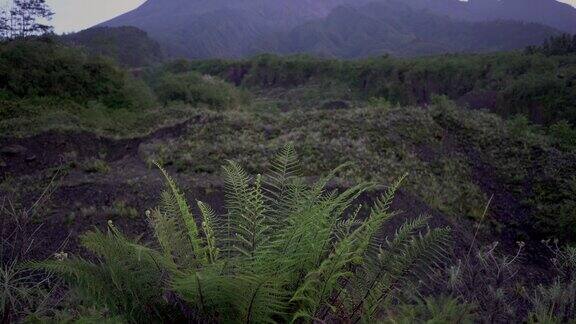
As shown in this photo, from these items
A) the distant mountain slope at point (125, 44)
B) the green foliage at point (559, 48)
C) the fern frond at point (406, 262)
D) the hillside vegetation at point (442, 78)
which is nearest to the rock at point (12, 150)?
the fern frond at point (406, 262)

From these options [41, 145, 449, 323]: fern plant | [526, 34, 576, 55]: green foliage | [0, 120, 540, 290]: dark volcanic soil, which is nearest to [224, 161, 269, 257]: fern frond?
[41, 145, 449, 323]: fern plant

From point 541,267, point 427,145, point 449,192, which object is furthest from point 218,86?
point 541,267

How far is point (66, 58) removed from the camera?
25.0 m

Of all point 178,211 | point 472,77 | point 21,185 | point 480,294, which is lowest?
point 472,77

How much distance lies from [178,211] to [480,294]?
1.36 m

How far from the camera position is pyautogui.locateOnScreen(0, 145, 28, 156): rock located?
576 inches

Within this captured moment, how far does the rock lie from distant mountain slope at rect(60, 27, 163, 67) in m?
64.8

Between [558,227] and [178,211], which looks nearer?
[178,211]

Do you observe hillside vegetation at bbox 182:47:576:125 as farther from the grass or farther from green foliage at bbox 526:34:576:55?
the grass

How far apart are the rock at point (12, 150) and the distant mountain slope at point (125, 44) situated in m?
64.8

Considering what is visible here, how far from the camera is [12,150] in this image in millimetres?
14695

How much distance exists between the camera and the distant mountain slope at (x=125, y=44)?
268 feet

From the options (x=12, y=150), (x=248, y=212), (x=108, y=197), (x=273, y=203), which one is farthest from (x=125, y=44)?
(x=248, y=212)

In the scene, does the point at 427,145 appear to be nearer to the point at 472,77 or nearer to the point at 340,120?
the point at 340,120
